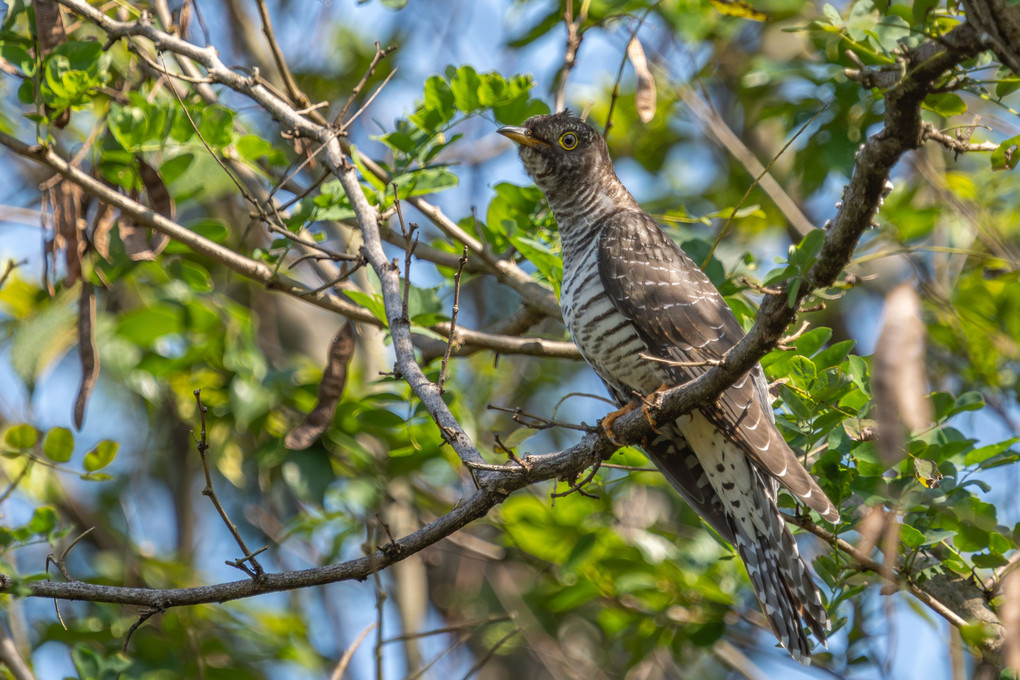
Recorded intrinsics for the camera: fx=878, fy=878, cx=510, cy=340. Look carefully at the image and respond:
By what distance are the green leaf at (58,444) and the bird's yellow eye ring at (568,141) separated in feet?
7.67

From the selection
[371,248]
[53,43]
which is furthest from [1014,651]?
[53,43]

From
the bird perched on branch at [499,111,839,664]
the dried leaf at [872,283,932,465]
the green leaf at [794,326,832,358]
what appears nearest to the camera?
the dried leaf at [872,283,932,465]

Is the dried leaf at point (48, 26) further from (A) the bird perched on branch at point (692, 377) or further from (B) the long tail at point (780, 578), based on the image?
(B) the long tail at point (780, 578)

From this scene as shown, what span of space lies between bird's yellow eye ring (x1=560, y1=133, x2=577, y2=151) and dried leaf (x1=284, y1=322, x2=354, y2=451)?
1.27 m

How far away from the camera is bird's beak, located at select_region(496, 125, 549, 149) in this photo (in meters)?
3.87

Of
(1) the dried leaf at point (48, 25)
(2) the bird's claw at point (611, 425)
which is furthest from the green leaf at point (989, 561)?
(1) the dried leaf at point (48, 25)

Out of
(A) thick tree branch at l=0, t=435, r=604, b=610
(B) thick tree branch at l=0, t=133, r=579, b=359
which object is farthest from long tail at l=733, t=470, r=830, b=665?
(A) thick tree branch at l=0, t=435, r=604, b=610

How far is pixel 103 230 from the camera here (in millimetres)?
3656

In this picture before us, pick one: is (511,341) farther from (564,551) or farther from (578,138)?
(564,551)

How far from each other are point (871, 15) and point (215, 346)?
3.31 metres

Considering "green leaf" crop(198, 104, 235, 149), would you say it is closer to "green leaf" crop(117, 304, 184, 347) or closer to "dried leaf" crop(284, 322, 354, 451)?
"dried leaf" crop(284, 322, 354, 451)

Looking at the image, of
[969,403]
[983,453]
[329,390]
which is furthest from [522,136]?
A: [983,453]

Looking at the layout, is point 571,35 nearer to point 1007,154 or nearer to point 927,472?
point 1007,154

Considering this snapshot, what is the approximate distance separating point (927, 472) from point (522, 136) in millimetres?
2141
